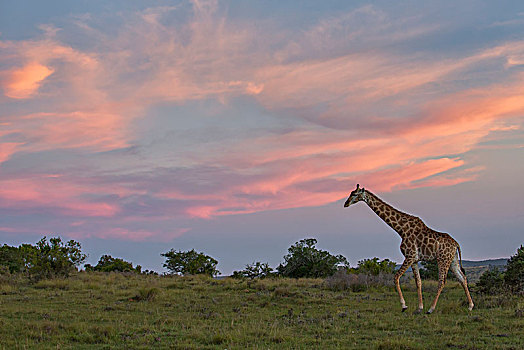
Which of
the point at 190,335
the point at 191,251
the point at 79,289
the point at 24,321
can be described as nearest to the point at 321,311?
the point at 190,335

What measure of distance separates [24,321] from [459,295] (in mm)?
17144

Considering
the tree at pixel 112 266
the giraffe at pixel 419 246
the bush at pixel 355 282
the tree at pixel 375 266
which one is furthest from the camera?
the tree at pixel 112 266

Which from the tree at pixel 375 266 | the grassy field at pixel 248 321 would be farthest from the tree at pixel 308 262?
the grassy field at pixel 248 321

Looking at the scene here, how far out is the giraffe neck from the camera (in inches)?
681

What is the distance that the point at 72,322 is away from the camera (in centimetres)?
1420

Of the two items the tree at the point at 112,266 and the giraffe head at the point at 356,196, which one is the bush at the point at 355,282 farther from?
the tree at the point at 112,266

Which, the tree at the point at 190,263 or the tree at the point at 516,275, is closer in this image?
the tree at the point at 516,275

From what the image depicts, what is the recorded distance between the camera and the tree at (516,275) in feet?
61.6

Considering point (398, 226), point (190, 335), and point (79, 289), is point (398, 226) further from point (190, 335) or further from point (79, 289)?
point (79, 289)

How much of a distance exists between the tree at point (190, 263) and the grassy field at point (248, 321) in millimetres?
20585

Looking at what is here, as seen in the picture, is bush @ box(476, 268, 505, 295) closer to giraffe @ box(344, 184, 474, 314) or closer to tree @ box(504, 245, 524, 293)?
tree @ box(504, 245, 524, 293)

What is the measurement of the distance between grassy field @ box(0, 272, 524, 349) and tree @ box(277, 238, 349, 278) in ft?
47.9

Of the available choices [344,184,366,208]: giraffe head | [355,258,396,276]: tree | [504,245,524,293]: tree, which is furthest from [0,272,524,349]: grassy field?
[355,258,396,276]: tree

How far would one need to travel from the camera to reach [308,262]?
37.9 metres
